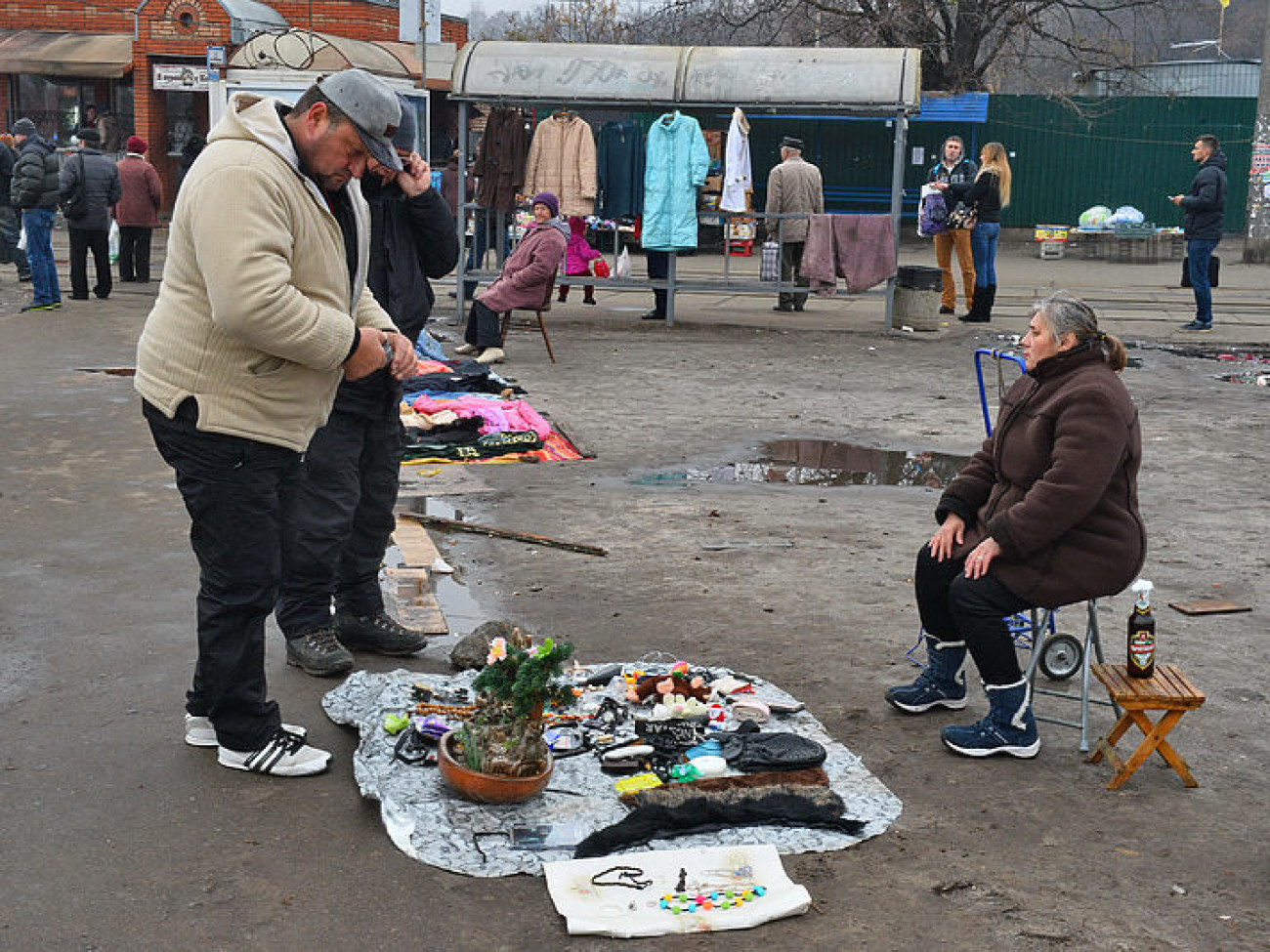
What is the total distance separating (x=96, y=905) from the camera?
3.67m

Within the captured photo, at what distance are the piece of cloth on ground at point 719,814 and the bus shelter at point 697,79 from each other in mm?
11506

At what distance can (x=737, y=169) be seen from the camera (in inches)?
638

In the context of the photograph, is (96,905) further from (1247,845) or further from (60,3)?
(60,3)

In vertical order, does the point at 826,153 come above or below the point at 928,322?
above

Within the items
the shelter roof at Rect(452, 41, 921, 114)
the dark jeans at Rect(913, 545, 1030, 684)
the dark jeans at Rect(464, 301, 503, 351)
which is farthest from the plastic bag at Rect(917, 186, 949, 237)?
the dark jeans at Rect(913, 545, 1030, 684)

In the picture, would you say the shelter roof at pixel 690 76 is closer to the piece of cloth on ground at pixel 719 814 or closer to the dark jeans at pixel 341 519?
the dark jeans at pixel 341 519

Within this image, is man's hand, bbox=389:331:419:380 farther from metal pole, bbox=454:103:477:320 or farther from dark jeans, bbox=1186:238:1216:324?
dark jeans, bbox=1186:238:1216:324

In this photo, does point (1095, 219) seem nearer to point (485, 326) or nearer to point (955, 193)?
point (955, 193)

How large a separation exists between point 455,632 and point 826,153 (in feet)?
78.4

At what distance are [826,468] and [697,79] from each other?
7.28m

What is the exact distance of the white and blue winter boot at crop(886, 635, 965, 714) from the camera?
509 centimetres

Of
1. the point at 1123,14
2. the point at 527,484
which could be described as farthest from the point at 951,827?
the point at 1123,14

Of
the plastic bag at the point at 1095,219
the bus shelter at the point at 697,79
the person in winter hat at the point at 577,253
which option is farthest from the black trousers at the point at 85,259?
the plastic bag at the point at 1095,219

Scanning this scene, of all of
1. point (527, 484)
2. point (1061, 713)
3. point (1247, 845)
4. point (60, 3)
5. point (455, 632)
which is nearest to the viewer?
point (1247, 845)
